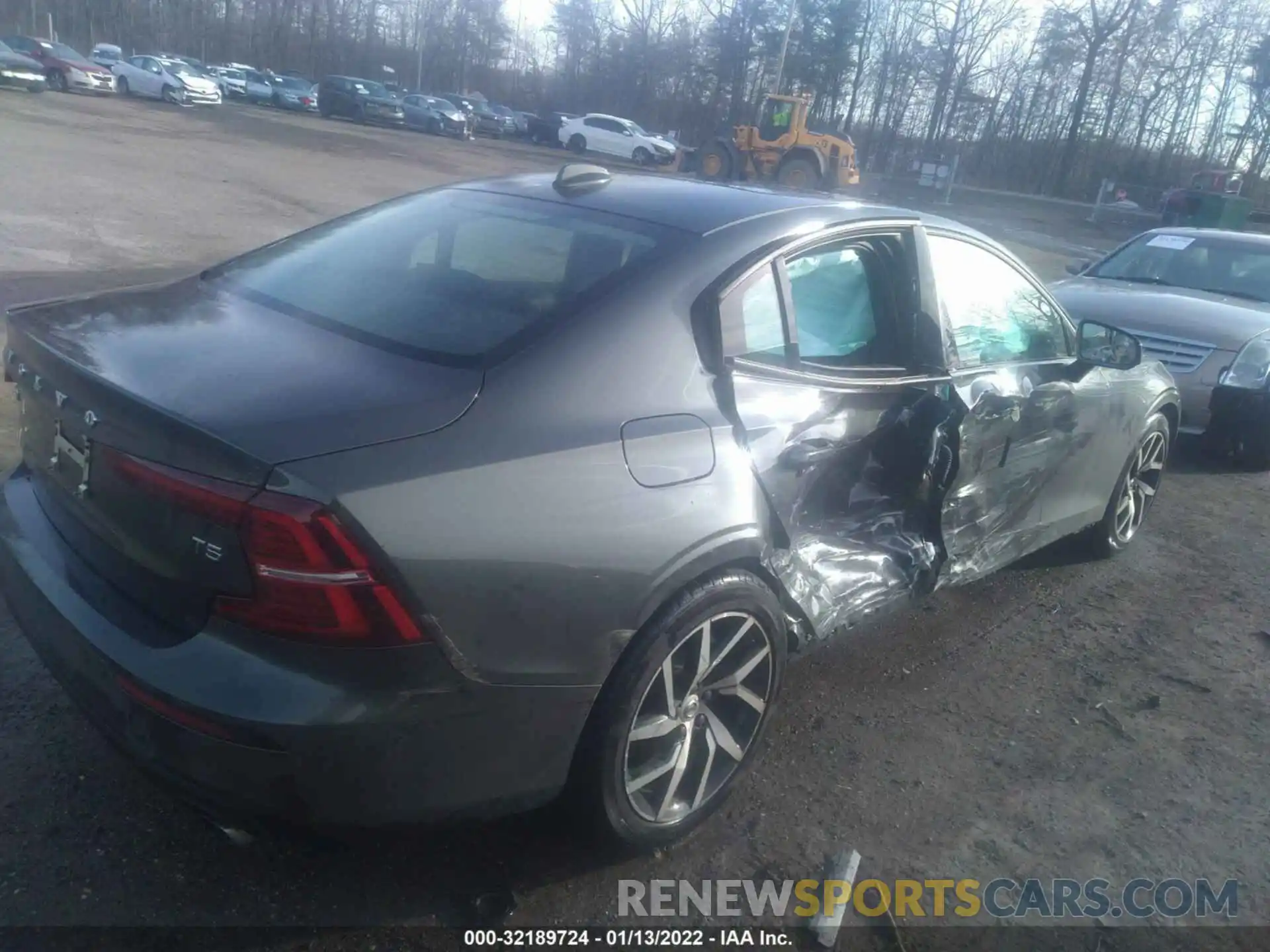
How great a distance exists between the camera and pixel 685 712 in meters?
2.71

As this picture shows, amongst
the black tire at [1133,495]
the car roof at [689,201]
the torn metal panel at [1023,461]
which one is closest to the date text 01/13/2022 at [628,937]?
the torn metal panel at [1023,461]

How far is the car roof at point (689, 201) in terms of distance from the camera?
9.89ft

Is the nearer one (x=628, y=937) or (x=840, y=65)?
(x=628, y=937)

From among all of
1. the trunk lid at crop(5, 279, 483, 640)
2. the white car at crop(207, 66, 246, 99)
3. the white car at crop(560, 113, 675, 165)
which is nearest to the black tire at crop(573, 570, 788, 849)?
the trunk lid at crop(5, 279, 483, 640)

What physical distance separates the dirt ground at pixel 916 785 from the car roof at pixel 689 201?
1.67m

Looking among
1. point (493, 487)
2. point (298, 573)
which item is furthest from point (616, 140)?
point (298, 573)

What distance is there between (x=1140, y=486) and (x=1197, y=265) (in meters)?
3.73

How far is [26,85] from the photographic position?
96.8ft

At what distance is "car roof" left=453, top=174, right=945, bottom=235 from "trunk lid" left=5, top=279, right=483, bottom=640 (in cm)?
96

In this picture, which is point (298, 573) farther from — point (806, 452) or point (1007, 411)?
point (1007, 411)

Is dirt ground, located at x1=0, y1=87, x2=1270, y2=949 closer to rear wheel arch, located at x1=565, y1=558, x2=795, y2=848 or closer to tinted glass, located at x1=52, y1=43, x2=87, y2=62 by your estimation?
rear wheel arch, located at x1=565, y1=558, x2=795, y2=848

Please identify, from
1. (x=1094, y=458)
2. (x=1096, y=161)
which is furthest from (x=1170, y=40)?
(x=1094, y=458)

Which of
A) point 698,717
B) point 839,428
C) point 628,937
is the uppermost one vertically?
point 839,428

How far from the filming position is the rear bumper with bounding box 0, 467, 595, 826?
6.55 ft
